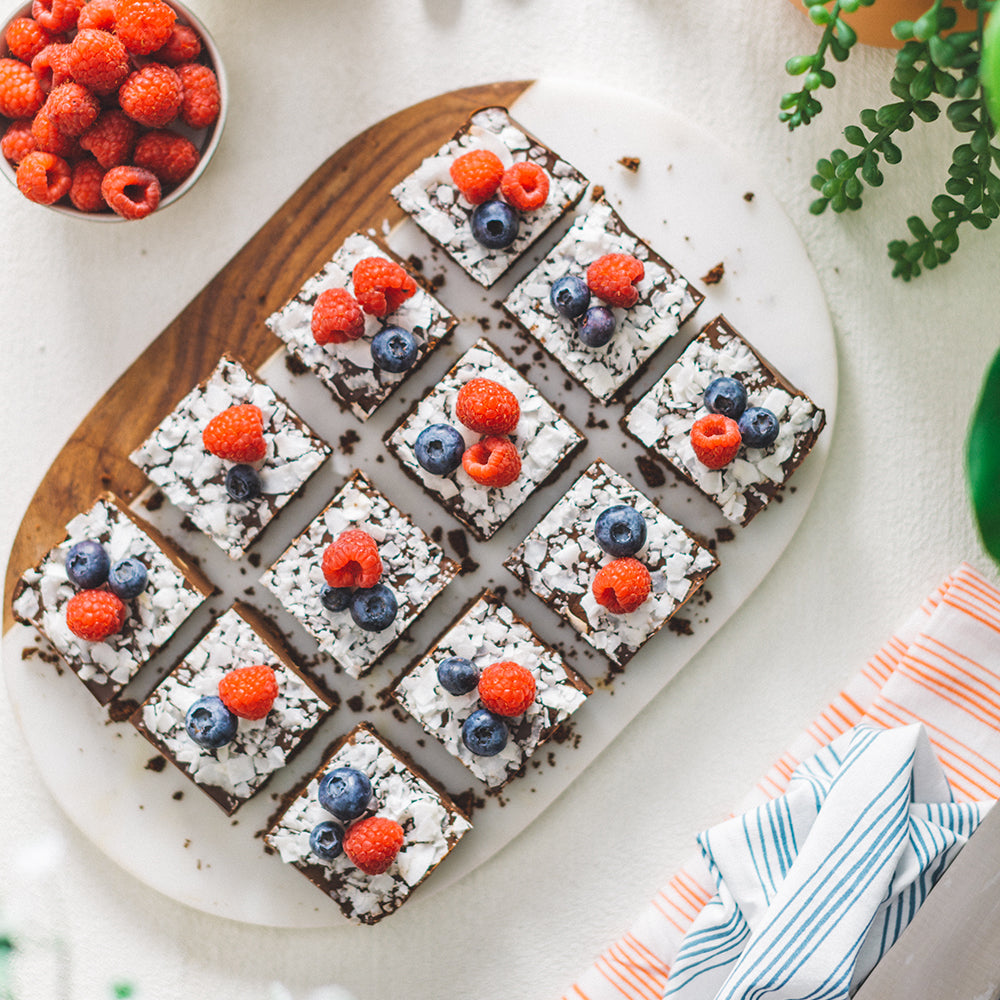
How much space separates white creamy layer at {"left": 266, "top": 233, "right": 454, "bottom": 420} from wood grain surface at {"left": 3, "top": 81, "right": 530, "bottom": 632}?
111 mm

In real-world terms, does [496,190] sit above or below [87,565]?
above

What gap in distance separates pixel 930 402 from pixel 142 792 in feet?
9.59

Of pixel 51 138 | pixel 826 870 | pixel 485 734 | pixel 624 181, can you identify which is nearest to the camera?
pixel 826 870

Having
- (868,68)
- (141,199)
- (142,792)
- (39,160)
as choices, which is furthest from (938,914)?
(39,160)

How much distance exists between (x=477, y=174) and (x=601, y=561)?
1.27 metres

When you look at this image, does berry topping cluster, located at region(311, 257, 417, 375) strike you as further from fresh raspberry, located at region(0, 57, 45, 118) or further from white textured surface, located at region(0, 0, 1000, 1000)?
fresh raspberry, located at region(0, 57, 45, 118)

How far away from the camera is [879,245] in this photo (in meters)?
3.19

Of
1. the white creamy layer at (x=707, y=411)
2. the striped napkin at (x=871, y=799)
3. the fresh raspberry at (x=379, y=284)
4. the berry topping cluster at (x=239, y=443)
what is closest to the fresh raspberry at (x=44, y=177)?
the berry topping cluster at (x=239, y=443)

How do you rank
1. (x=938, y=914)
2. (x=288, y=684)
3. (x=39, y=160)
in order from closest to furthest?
(x=938, y=914) → (x=39, y=160) → (x=288, y=684)

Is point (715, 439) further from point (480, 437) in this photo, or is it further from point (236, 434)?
point (236, 434)

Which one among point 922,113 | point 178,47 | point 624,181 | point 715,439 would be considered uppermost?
point 922,113

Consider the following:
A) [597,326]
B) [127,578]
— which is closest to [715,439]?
[597,326]

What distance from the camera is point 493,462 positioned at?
2934mm

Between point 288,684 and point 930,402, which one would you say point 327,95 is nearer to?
point 288,684
